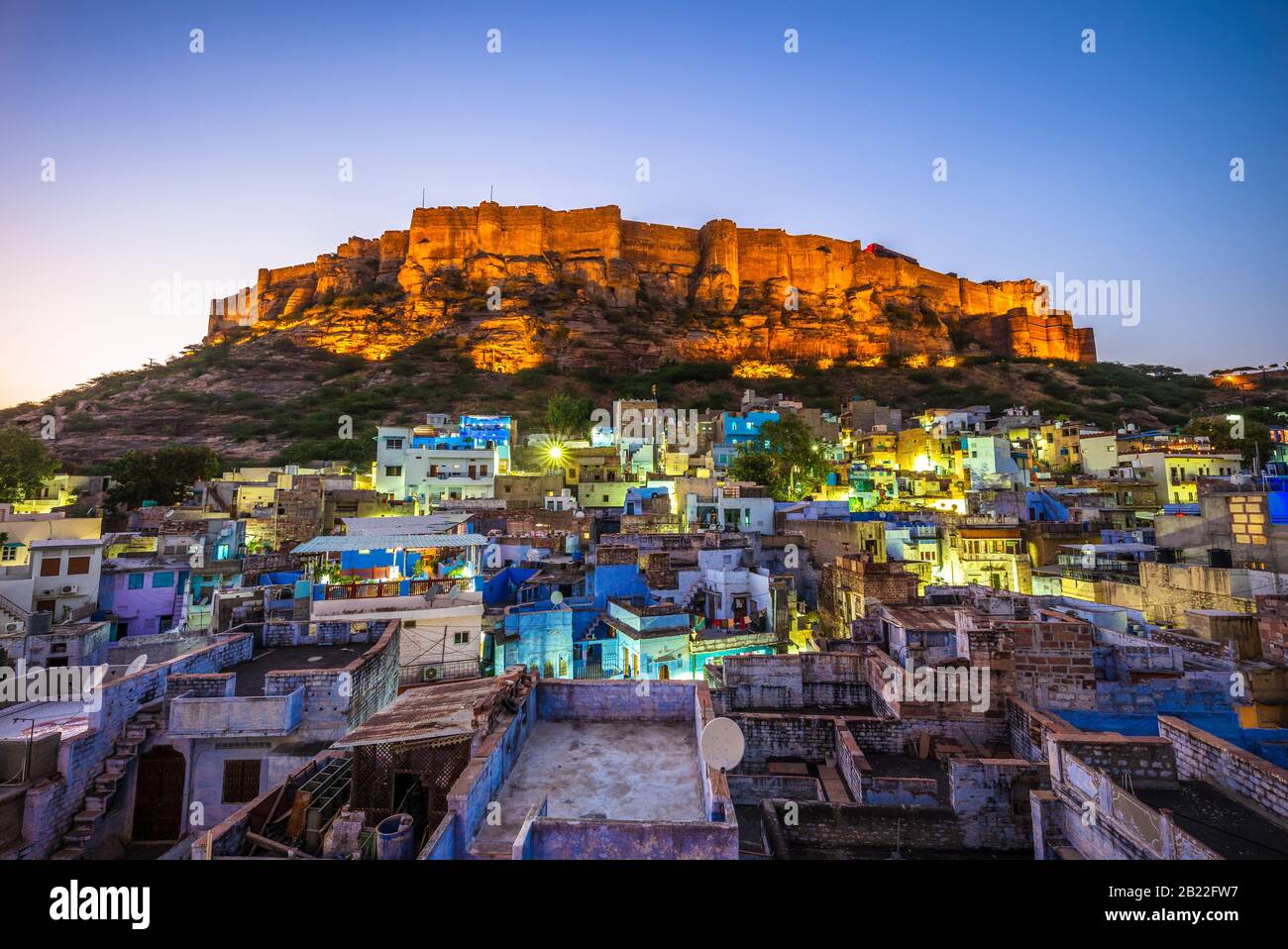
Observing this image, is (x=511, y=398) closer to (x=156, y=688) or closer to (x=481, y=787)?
(x=156, y=688)

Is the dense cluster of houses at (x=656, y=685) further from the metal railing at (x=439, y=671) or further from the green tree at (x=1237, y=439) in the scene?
the green tree at (x=1237, y=439)

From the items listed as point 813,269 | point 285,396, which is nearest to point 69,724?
point 285,396

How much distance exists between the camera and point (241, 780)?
8.33 meters

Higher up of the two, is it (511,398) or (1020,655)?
(511,398)

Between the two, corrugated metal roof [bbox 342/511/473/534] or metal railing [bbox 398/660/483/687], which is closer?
metal railing [bbox 398/660/483/687]

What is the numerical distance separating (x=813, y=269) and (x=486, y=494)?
7690cm

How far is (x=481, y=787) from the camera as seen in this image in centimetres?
429

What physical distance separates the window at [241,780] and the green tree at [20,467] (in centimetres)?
3043

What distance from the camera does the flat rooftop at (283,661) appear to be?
369 inches

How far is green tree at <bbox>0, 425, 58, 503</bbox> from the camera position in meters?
27.7

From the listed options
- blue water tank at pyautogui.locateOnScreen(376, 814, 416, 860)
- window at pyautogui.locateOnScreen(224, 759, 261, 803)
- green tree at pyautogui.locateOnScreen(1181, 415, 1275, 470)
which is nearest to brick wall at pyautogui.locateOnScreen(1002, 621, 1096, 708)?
blue water tank at pyautogui.locateOnScreen(376, 814, 416, 860)

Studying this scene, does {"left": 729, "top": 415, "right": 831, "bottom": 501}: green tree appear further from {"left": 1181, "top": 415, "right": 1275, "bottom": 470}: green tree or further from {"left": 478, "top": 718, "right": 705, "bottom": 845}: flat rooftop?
{"left": 478, "top": 718, "right": 705, "bottom": 845}: flat rooftop

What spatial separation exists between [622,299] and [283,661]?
79.6 metres

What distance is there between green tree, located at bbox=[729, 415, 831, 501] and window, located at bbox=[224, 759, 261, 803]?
28.8 m
